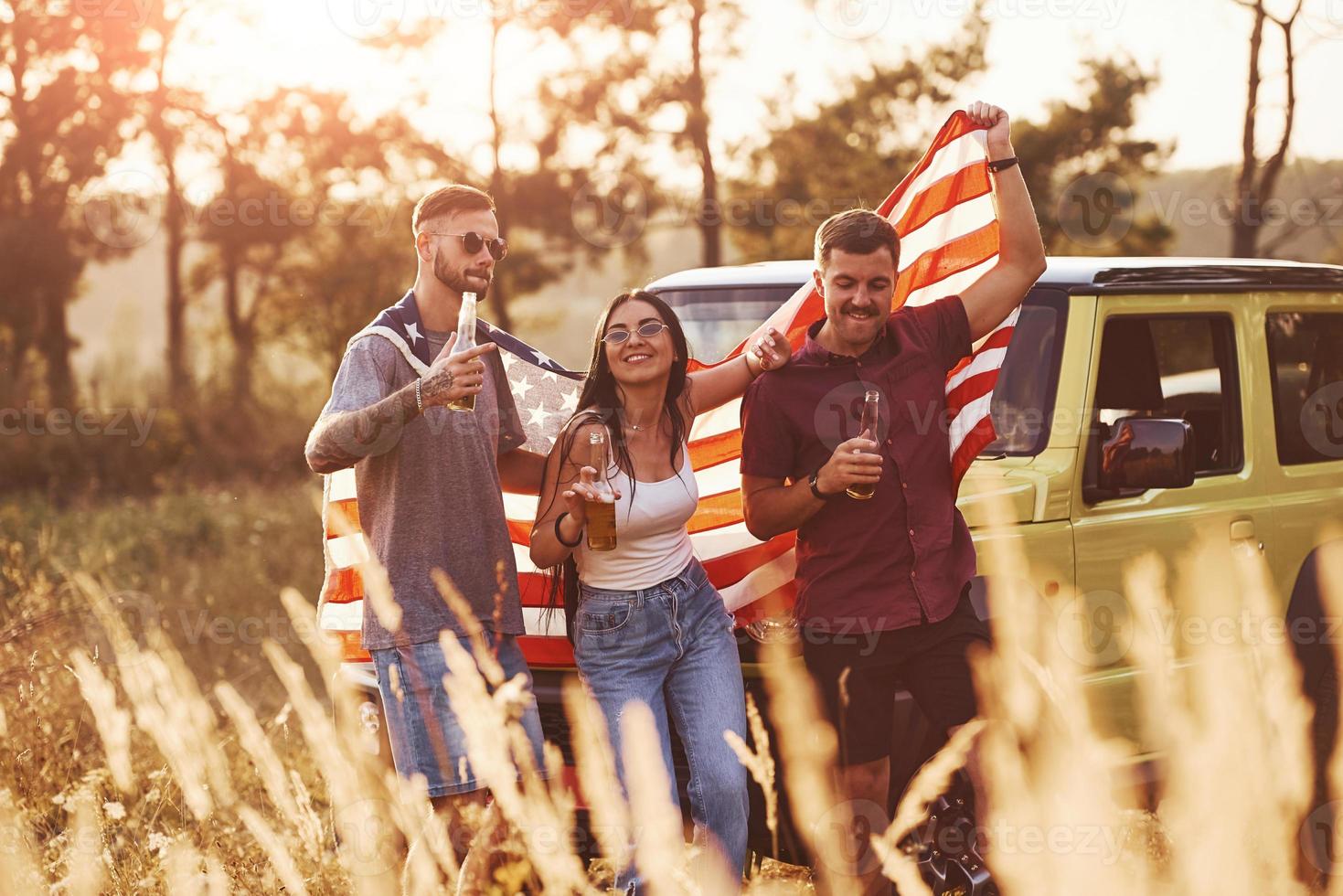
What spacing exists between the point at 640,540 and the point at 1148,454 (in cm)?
174

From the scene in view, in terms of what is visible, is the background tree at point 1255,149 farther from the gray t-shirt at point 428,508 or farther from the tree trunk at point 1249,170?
the gray t-shirt at point 428,508

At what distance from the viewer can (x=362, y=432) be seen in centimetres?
353

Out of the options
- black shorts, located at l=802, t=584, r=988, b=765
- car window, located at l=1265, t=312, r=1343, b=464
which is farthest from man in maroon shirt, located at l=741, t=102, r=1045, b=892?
car window, located at l=1265, t=312, r=1343, b=464

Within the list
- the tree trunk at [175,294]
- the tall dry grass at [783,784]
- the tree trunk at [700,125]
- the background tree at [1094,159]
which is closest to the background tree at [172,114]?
the tree trunk at [175,294]

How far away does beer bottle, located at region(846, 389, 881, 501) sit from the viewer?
362 cm

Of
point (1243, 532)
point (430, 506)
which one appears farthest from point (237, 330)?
point (430, 506)

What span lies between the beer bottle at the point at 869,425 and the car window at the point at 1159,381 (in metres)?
1.70

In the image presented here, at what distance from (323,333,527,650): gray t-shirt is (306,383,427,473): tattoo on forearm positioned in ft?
0.35

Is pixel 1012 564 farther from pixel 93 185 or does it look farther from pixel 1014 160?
pixel 93 185

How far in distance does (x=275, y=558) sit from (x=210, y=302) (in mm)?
18200

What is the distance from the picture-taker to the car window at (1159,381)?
5.16 meters

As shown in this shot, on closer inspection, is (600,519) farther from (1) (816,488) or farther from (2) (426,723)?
(2) (426,723)

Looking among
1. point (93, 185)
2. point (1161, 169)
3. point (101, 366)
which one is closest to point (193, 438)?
point (101, 366)

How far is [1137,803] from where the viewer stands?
4816 mm
